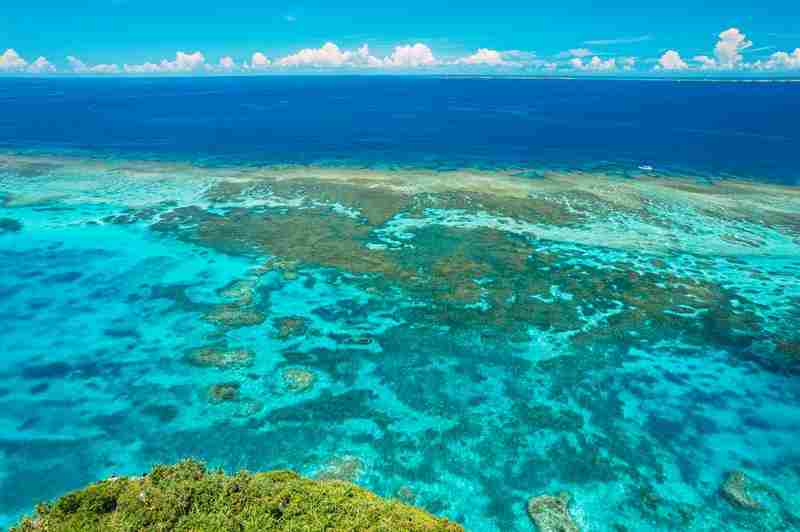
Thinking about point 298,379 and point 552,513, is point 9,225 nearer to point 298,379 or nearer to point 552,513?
point 298,379

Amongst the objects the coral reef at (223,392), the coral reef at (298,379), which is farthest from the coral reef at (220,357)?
the coral reef at (298,379)

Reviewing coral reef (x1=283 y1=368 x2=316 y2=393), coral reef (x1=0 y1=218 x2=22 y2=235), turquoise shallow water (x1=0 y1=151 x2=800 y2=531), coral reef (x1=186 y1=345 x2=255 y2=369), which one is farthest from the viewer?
coral reef (x1=0 y1=218 x2=22 y2=235)

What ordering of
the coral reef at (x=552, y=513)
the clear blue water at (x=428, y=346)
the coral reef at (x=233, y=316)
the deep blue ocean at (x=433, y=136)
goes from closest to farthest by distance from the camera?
A: 1. the coral reef at (x=552, y=513)
2. the clear blue water at (x=428, y=346)
3. the coral reef at (x=233, y=316)
4. the deep blue ocean at (x=433, y=136)

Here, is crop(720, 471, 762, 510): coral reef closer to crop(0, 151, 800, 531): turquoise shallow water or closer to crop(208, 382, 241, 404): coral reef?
crop(0, 151, 800, 531): turquoise shallow water

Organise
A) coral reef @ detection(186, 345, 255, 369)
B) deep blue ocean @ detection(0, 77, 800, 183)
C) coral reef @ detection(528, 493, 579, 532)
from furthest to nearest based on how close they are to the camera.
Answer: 1. deep blue ocean @ detection(0, 77, 800, 183)
2. coral reef @ detection(186, 345, 255, 369)
3. coral reef @ detection(528, 493, 579, 532)

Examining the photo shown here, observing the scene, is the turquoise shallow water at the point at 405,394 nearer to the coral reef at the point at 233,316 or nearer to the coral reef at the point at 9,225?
the coral reef at the point at 233,316

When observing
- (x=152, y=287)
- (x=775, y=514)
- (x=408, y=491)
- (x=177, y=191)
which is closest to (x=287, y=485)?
(x=408, y=491)

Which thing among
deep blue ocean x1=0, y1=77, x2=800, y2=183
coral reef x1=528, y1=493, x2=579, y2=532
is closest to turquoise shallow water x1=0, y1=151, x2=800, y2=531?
coral reef x1=528, y1=493, x2=579, y2=532
